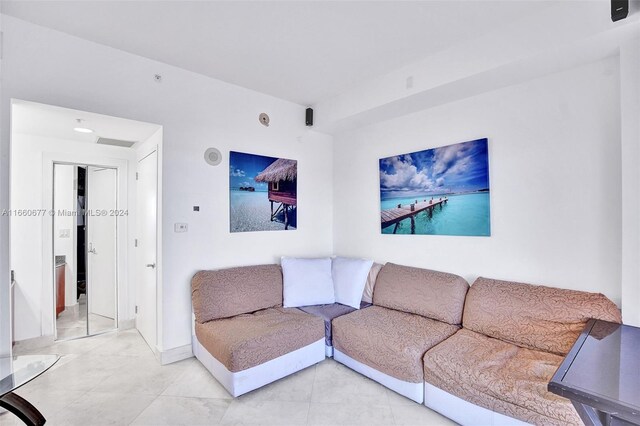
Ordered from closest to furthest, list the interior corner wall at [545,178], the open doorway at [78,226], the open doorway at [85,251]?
1. the interior corner wall at [545,178]
2. the open doorway at [78,226]
3. the open doorway at [85,251]

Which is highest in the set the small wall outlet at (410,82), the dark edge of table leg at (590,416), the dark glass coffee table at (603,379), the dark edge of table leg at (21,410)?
the small wall outlet at (410,82)

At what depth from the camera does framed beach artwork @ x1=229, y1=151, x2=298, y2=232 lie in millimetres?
3047

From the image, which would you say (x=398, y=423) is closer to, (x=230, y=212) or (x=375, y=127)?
(x=230, y=212)

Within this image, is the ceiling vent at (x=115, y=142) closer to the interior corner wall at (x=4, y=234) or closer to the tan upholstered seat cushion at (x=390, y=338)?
the interior corner wall at (x=4, y=234)

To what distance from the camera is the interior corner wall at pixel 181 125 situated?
208 cm

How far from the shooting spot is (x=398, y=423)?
186cm

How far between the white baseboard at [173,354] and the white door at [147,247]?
0.82 ft

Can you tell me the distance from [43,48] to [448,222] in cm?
359

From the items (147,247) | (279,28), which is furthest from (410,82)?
(147,247)

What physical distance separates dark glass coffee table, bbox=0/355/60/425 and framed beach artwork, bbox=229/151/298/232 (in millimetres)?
1680

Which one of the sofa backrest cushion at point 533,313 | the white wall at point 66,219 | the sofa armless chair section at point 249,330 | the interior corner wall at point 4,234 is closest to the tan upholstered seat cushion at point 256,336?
the sofa armless chair section at point 249,330

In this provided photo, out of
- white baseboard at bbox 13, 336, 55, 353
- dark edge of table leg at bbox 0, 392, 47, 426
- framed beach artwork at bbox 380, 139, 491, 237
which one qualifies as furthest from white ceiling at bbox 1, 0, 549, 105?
white baseboard at bbox 13, 336, 55, 353

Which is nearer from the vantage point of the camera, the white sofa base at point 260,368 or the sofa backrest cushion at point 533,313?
the sofa backrest cushion at point 533,313

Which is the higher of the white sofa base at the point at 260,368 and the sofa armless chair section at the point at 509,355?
the sofa armless chair section at the point at 509,355
